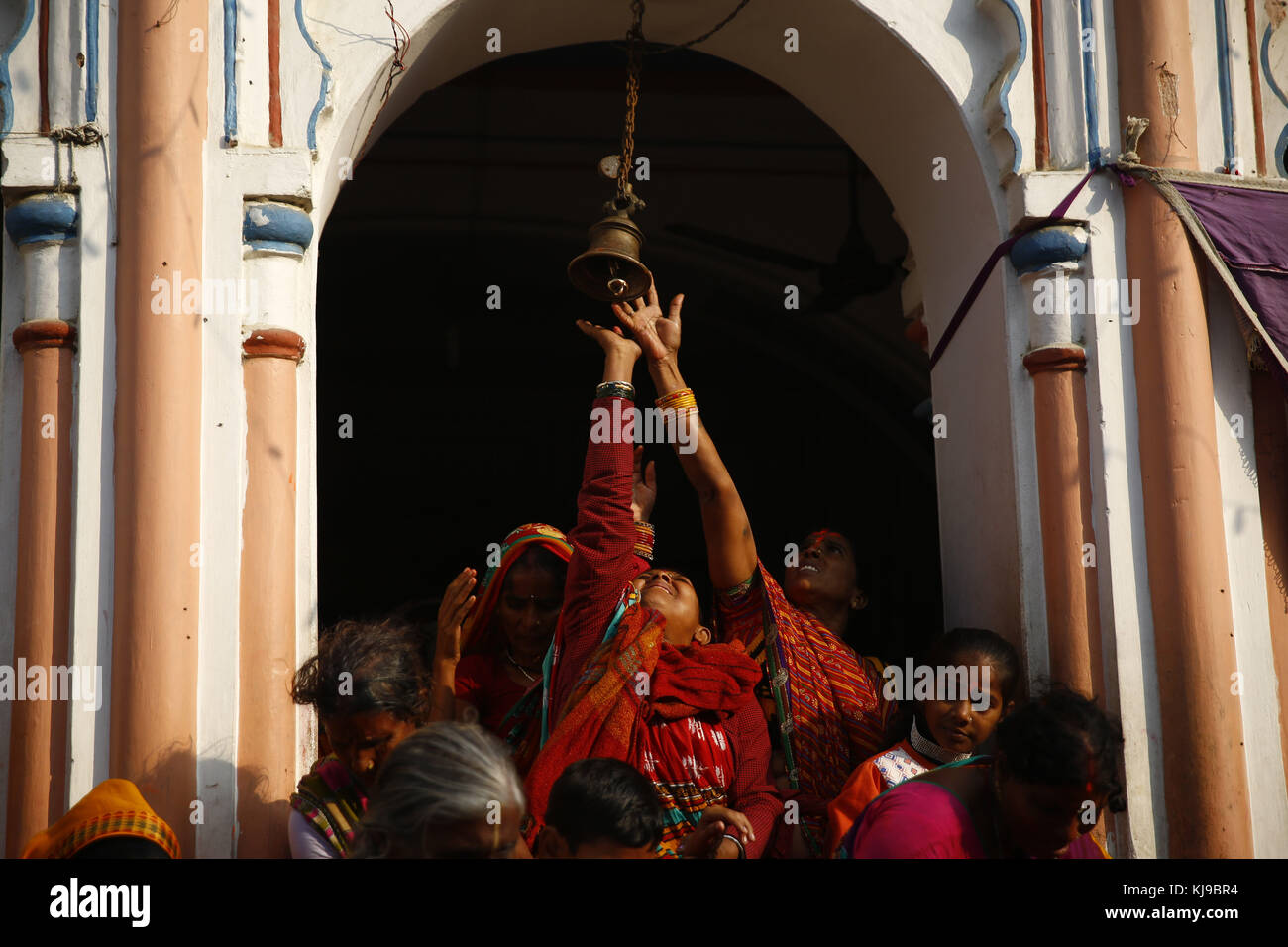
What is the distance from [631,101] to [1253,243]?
1.69 m

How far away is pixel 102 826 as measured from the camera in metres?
2.86

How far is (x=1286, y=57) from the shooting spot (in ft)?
13.5

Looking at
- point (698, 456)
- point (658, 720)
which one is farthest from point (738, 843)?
point (698, 456)

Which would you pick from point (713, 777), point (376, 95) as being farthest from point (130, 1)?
point (713, 777)

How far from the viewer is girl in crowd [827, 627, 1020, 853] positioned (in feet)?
11.5

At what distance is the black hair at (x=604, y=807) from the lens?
2787 mm

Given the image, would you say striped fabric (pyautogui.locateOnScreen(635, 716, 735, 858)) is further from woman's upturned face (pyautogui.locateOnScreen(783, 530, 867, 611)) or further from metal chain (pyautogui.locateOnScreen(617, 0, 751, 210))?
metal chain (pyautogui.locateOnScreen(617, 0, 751, 210))

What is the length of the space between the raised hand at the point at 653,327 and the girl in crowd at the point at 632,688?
0.56 feet

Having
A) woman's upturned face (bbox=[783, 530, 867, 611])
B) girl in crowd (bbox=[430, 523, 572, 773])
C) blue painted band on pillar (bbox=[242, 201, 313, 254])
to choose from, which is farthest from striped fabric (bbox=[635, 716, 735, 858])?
blue painted band on pillar (bbox=[242, 201, 313, 254])

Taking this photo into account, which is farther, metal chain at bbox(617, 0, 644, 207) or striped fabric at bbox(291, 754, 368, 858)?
metal chain at bbox(617, 0, 644, 207)

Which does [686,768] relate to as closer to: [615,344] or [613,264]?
[615,344]

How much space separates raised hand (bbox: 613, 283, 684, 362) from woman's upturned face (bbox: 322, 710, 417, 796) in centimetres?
119

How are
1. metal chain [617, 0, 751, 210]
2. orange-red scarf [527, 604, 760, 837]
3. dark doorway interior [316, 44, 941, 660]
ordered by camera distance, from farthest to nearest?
dark doorway interior [316, 44, 941, 660]
metal chain [617, 0, 751, 210]
orange-red scarf [527, 604, 760, 837]

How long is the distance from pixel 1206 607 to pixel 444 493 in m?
4.98
